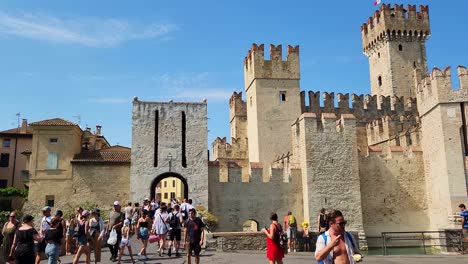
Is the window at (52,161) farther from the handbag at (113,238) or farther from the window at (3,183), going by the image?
the window at (3,183)

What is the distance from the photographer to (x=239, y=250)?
16.6 meters

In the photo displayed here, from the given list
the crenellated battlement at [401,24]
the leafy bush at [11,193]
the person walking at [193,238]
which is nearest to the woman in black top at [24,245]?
the person walking at [193,238]

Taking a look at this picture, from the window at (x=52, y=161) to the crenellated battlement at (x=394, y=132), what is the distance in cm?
2269

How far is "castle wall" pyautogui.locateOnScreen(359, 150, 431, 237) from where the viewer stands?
2788 centimetres

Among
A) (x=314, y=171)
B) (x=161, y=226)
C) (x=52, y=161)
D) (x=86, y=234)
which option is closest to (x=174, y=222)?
(x=161, y=226)

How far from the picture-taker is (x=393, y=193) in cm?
2809

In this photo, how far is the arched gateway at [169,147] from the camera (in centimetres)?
2594

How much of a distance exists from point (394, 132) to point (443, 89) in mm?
6890

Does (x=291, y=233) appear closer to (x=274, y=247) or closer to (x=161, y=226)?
(x=161, y=226)

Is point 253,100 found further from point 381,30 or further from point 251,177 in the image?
point 381,30

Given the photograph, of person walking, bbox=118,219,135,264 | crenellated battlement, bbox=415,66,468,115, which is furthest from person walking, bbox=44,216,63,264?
crenellated battlement, bbox=415,66,468,115

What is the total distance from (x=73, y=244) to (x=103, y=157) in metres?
11.1

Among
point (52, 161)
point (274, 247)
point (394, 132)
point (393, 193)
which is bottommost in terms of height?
point (274, 247)

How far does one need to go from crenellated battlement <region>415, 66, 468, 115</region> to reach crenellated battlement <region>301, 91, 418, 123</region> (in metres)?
11.1
